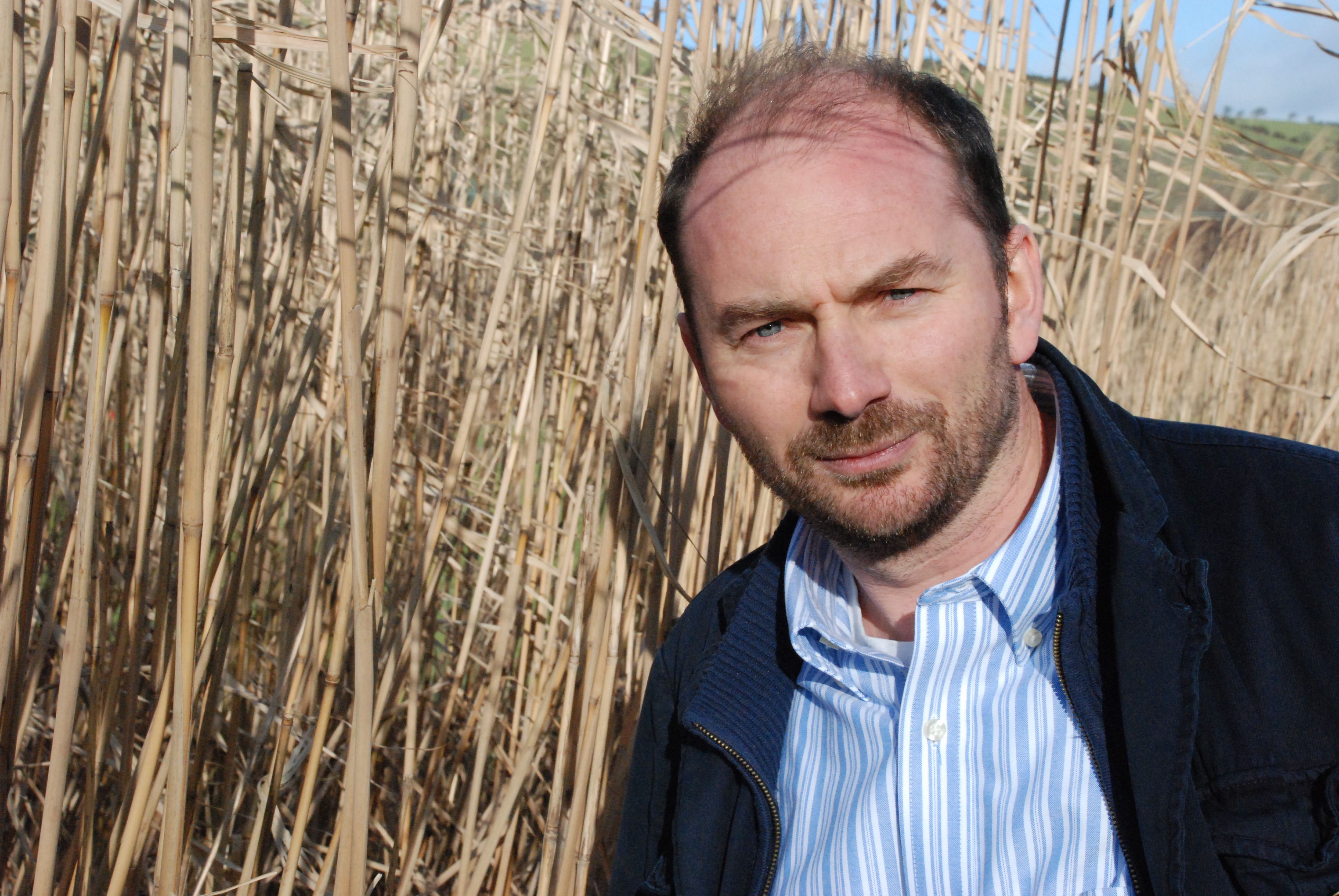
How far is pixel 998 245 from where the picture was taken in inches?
42.6

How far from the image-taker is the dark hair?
1050 millimetres

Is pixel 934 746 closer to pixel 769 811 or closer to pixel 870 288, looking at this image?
pixel 769 811

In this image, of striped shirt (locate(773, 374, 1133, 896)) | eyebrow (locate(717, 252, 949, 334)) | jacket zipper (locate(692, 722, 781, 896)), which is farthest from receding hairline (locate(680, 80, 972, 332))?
jacket zipper (locate(692, 722, 781, 896))

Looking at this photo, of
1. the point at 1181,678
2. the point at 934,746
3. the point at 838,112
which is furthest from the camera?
the point at 838,112

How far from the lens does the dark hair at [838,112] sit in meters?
1.05

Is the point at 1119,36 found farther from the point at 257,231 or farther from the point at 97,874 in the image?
the point at 97,874

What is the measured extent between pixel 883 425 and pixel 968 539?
6.7 inches

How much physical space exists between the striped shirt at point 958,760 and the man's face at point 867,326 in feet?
0.34

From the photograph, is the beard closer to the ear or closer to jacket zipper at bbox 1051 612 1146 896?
the ear

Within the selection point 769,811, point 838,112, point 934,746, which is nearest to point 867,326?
point 838,112

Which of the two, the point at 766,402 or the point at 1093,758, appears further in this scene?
the point at 766,402

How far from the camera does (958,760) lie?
92cm

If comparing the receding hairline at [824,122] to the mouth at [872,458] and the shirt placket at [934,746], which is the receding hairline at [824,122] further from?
the shirt placket at [934,746]

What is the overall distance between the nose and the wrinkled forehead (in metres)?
0.17
